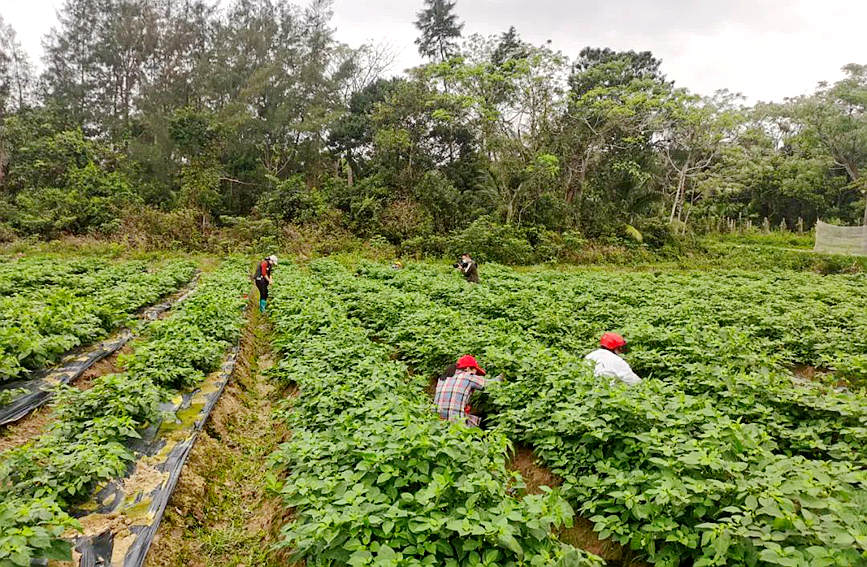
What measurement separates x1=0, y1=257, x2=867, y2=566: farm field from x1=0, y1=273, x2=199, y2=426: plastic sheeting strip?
0.90 m

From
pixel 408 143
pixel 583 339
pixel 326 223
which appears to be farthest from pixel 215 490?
pixel 408 143

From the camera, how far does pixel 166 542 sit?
3.67m

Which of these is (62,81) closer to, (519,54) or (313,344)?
(519,54)

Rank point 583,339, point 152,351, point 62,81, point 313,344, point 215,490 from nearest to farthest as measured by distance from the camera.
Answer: point 215,490 < point 152,351 < point 313,344 < point 583,339 < point 62,81

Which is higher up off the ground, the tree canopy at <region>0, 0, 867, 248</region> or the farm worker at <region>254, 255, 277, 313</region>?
the tree canopy at <region>0, 0, 867, 248</region>

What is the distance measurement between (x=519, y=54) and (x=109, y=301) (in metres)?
22.4

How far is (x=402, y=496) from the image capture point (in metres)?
3.04

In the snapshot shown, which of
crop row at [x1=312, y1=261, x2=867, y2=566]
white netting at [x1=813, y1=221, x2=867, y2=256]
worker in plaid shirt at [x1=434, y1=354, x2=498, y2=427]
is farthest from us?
white netting at [x1=813, y1=221, x2=867, y2=256]

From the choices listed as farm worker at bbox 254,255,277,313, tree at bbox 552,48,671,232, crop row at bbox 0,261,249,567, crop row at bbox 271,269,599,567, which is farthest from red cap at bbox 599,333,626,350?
tree at bbox 552,48,671,232

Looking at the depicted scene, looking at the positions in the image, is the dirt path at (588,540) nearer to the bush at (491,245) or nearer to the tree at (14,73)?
the bush at (491,245)

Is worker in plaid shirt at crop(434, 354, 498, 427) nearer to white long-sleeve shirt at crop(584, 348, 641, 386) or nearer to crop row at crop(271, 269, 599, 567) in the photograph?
crop row at crop(271, 269, 599, 567)

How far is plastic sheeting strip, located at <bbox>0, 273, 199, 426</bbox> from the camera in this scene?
16.8ft

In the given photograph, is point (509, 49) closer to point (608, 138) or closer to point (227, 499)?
point (608, 138)

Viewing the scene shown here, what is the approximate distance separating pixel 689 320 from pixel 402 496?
23.8 feet
